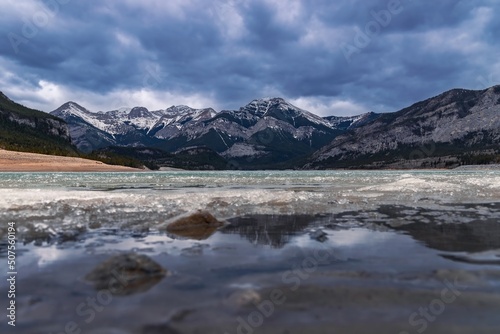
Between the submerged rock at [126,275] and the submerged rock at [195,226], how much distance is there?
4967mm

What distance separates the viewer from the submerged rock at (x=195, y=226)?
575 inches

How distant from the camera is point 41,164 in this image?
159m

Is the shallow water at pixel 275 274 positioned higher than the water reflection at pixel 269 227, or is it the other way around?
the shallow water at pixel 275 274

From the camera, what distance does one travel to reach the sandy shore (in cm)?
15338

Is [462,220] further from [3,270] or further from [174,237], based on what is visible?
[3,270]

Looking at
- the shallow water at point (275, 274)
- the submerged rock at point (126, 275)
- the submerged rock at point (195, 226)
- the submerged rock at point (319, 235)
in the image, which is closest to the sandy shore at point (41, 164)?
the shallow water at point (275, 274)

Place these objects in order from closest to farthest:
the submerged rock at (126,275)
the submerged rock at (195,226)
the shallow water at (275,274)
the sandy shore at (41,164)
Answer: the shallow water at (275,274)
the submerged rock at (126,275)
the submerged rock at (195,226)
the sandy shore at (41,164)

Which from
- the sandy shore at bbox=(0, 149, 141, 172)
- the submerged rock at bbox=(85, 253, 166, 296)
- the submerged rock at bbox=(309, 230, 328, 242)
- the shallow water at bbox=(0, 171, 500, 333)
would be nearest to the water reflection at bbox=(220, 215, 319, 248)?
the shallow water at bbox=(0, 171, 500, 333)

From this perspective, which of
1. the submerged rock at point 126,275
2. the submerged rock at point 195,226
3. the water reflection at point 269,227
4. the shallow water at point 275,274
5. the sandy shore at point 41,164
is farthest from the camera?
the sandy shore at point 41,164

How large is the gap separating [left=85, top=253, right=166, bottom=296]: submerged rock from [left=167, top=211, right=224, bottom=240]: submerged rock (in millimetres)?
4967

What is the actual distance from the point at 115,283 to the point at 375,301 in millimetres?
5533

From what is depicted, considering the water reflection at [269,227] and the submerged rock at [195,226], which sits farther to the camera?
the submerged rock at [195,226]

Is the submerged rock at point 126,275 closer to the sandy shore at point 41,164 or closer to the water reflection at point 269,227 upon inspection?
the water reflection at point 269,227

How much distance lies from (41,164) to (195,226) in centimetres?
16848
